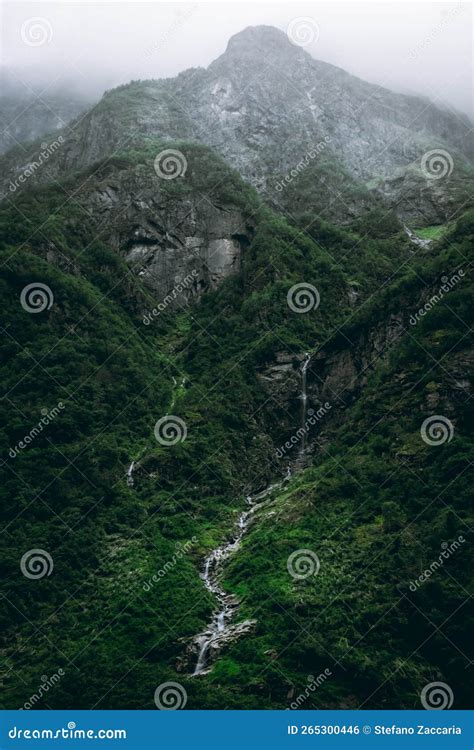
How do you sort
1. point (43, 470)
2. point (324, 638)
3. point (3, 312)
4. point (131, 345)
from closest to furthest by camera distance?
1. point (324, 638)
2. point (43, 470)
3. point (3, 312)
4. point (131, 345)

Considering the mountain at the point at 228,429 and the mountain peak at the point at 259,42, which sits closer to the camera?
the mountain at the point at 228,429

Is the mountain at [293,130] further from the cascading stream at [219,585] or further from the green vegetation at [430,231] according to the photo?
the cascading stream at [219,585]

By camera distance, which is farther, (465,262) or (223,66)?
(223,66)

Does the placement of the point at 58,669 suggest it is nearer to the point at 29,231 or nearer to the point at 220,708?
the point at 220,708

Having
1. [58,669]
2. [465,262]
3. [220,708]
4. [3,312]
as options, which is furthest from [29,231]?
[220,708]

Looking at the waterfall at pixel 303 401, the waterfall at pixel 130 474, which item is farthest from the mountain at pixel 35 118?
the waterfall at pixel 130 474

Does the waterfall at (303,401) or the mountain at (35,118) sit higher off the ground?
the mountain at (35,118)

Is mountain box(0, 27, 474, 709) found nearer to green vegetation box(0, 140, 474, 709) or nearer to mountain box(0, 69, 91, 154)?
green vegetation box(0, 140, 474, 709)
